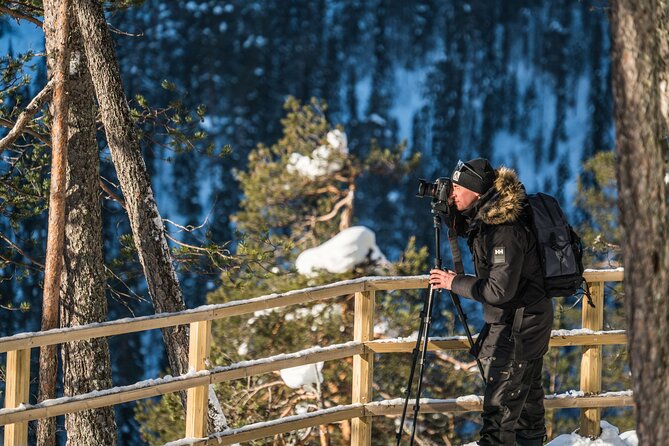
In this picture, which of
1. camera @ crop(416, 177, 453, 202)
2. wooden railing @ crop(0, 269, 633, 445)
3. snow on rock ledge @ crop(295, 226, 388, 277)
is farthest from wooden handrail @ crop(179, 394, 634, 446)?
snow on rock ledge @ crop(295, 226, 388, 277)

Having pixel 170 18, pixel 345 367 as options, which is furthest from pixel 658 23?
pixel 170 18

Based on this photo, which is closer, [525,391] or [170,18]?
[525,391]

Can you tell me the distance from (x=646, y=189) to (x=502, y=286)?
1.51 m

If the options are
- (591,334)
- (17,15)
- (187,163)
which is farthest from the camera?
(187,163)

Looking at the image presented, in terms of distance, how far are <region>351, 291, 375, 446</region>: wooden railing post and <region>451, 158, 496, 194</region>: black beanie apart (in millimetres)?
976

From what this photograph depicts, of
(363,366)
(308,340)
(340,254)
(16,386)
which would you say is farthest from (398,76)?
(16,386)

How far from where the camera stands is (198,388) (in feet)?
16.7

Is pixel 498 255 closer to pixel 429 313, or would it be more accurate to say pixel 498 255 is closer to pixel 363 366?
pixel 429 313

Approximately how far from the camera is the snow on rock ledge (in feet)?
46.4

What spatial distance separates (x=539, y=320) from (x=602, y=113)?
80.3 meters

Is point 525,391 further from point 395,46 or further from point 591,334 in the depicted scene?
point 395,46

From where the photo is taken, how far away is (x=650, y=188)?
10.9ft

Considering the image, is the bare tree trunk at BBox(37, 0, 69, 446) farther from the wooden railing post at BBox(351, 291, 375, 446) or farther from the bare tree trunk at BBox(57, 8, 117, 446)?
the wooden railing post at BBox(351, 291, 375, 446)

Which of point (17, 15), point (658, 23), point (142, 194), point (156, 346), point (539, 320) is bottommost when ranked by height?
point (156, 346)
